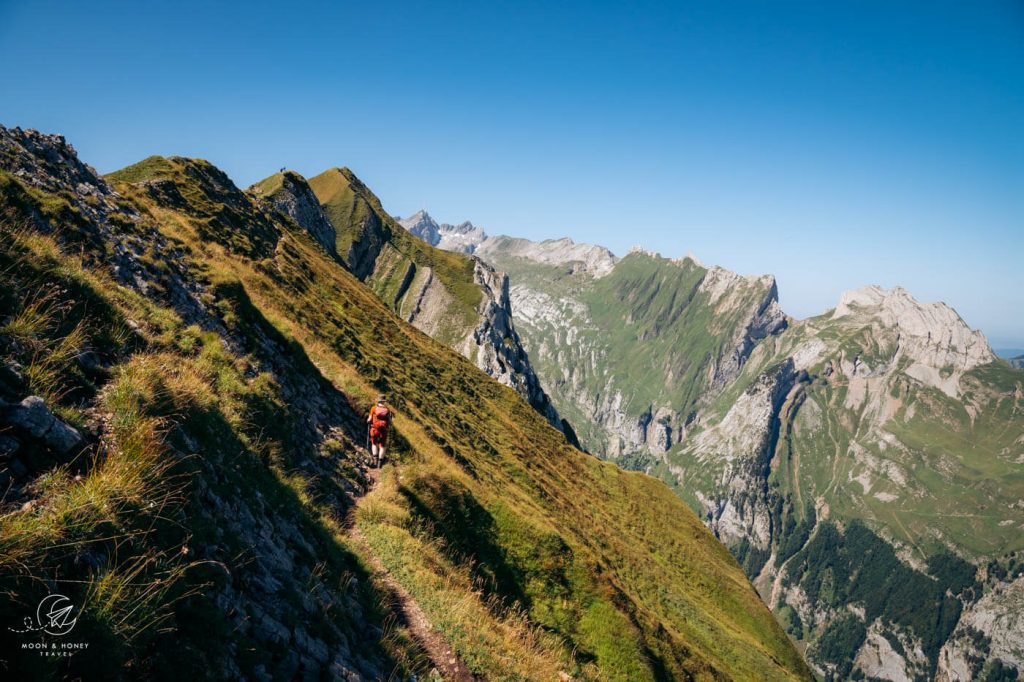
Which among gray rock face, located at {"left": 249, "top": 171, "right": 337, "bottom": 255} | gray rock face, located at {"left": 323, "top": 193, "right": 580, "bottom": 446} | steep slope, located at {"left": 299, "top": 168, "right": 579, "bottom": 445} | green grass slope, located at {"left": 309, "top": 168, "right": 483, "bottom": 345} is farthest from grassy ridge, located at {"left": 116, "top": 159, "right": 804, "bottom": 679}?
green grass slope, located at {"left": 309, "top": 168, "right": 483, "bottom": 345}

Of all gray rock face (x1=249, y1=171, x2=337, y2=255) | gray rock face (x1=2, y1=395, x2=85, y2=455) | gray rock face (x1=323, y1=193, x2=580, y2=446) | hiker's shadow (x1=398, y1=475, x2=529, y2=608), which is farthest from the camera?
gray rock face (x1=323, y1=193, x2=580, y2=446)

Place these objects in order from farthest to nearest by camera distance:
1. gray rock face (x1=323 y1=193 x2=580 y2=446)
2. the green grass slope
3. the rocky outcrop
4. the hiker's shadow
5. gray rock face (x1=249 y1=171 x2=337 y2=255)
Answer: the green grass slope
gray rock face (x1=323 y1=193 x2=580 y2=446)
gray rock face (x1=249 y1=171 x2=337 y2=255)
the hiker's shadow
the rocky outcrop

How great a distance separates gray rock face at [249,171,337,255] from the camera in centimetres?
10212

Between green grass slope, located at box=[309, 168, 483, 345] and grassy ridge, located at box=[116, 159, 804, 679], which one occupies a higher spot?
green grass slope, located at box=[309, 168, 483, 345]

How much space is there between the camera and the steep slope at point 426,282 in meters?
127

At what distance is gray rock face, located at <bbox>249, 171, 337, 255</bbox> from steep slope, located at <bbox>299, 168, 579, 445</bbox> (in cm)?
2482

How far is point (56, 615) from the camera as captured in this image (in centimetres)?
540

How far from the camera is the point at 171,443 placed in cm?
949

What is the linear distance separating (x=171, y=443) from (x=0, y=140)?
18617 millimetres

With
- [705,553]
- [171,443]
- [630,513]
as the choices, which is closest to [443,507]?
[171,443]

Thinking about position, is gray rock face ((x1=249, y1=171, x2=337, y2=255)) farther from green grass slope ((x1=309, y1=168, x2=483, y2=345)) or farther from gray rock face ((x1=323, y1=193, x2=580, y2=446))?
gray rock face ((x1=323, y1=193, x2=580, y2=446))

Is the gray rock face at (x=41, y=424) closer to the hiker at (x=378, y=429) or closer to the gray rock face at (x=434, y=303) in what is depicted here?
the hiker at (x=378, y=429)

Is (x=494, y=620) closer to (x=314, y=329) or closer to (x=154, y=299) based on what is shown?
(x=154, y=299)

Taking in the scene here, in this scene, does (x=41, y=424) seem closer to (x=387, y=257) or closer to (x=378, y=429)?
(x=378, y=429)
